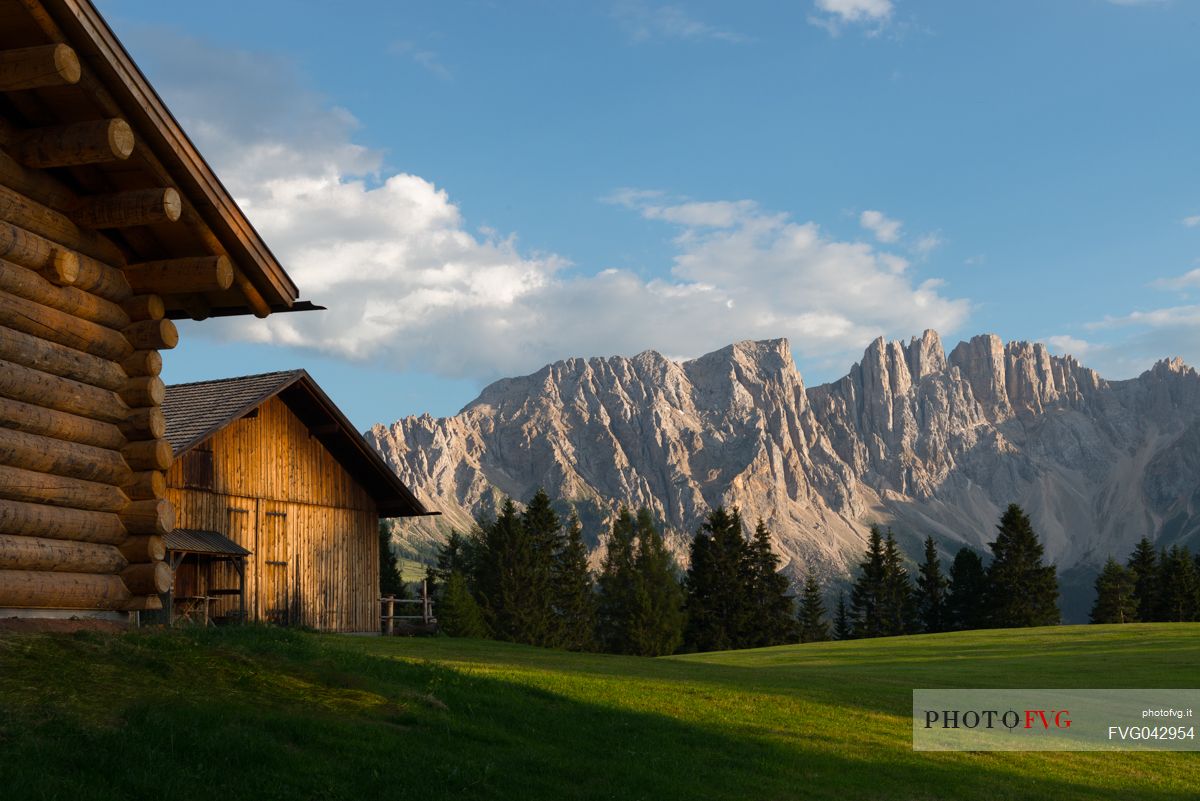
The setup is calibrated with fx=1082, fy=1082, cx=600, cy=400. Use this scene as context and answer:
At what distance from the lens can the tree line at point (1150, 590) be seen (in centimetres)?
9206

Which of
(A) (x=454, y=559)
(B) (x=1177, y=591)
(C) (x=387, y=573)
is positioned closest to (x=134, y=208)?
(C) (x=387, y=573)

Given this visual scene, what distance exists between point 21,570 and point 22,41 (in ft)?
20.7

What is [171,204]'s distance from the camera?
13.8 metres

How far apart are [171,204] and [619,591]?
286 feet

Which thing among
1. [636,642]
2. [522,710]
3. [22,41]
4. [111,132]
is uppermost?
[22,41]

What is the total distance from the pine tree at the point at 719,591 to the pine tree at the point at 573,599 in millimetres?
8897

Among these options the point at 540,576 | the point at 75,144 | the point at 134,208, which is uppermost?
the point at 75,144

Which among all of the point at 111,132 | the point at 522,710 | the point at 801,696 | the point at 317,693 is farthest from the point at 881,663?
the point at 111,132

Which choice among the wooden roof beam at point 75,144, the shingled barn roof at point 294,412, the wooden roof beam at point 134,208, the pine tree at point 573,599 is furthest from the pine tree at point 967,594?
the wooden roof beam at point 75,144

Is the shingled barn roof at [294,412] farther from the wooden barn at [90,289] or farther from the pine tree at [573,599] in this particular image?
the pine tree at [573,599]

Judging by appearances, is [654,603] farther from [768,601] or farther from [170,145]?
[170,145]

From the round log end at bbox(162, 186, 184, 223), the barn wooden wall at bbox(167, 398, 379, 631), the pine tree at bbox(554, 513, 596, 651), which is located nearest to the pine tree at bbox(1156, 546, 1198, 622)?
the pine tree at bbox(554, 513, 596, 651)

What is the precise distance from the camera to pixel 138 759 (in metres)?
9.12

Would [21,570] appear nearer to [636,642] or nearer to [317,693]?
[317,693]
